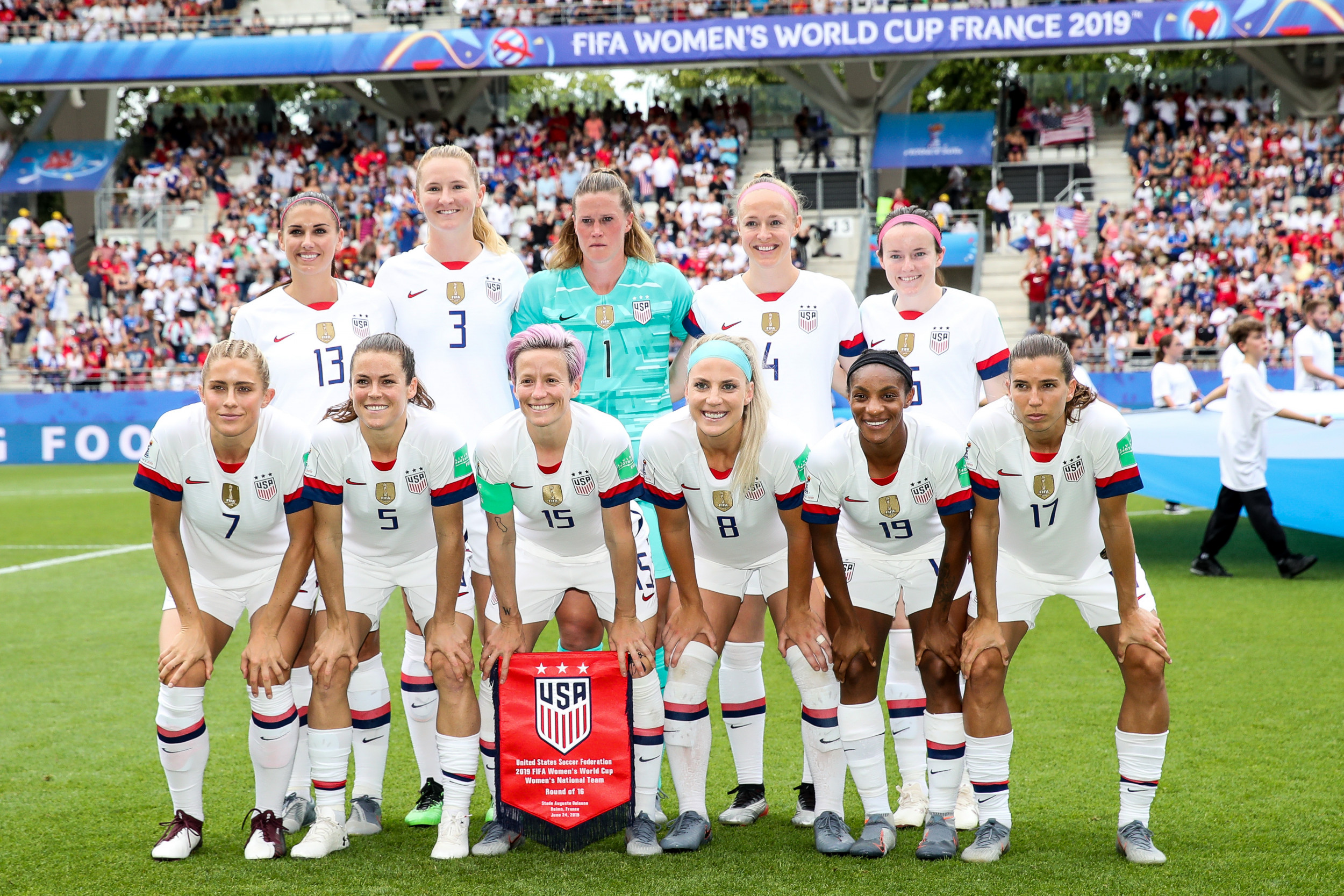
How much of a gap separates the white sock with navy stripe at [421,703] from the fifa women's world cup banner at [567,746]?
1.51 feet

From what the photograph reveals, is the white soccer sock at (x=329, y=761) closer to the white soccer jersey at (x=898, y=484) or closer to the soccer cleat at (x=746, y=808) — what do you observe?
the soccer cleat at (x=746, y=808)

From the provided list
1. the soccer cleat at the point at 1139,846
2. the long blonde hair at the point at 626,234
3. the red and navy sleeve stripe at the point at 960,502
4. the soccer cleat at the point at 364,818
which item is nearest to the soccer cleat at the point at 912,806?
the soccer cleat at the point at 1139,846

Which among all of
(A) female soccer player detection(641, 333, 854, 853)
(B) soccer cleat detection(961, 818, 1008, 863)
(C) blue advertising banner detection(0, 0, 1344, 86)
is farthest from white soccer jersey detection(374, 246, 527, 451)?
(C) blue advertising banner detection(0, 0, 1344, 86)

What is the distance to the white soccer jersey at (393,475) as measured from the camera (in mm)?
4418

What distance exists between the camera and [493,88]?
30547mm

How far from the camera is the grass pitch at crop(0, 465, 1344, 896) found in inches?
161

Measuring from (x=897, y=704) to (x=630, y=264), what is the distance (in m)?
2.07

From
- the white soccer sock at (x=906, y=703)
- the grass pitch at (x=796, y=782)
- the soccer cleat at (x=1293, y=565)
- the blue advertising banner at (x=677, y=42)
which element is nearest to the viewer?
the grass pitch at (x=796, y=782)

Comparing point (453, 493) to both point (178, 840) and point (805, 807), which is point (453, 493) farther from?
point (805, 807)

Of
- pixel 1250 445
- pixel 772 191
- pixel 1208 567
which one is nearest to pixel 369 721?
pixel 772 191

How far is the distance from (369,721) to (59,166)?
29228 mm

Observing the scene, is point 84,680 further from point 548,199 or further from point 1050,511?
point 548,199

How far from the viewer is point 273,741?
441cm

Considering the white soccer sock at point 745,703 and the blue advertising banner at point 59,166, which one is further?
the blue advertising banner at point 59,166
